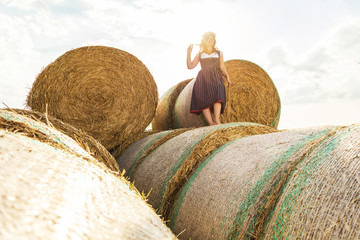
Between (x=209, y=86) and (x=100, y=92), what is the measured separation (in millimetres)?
1247

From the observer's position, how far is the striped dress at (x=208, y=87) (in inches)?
137

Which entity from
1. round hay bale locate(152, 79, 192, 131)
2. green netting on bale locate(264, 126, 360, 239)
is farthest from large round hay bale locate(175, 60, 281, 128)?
green netting on bale locate(264, 126, 360, 239)

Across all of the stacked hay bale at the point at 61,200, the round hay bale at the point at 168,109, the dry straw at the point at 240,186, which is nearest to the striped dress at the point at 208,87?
the round hay bale at the point at 168,109

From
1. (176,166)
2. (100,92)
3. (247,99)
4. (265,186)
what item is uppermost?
(100,92)

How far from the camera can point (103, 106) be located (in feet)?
10.5

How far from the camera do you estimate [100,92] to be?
10.5 feet

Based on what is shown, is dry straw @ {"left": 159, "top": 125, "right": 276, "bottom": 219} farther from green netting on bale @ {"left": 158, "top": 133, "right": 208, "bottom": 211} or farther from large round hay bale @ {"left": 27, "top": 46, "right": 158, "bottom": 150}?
large round hay bale @ {"left": 27, "top": 46, "right": 158, "bottom": 150}

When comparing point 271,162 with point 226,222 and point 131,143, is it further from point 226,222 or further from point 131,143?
point 131,143

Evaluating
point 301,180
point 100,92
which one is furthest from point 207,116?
point 301,180

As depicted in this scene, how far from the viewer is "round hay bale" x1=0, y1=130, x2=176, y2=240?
23.6 inches

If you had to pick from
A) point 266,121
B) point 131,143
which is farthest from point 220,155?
point 266,121

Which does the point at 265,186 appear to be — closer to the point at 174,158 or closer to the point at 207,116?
the point at 174,158

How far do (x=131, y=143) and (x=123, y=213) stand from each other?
7.94 feet

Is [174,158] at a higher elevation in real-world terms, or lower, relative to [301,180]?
lower
